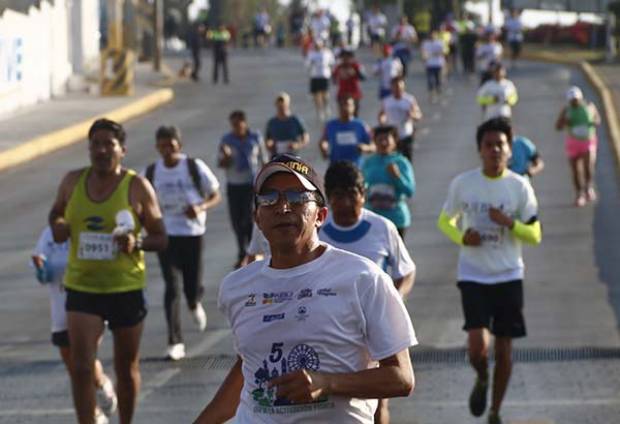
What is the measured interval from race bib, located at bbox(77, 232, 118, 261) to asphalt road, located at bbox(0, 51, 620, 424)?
2.05 metres

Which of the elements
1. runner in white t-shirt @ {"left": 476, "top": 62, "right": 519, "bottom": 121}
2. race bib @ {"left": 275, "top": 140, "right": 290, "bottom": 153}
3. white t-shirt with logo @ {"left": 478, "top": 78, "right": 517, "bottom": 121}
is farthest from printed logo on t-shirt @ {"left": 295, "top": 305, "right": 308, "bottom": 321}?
white t-shirt with logo @ {"left": 478, "top": 78, "right": 517, "bottom": 121}

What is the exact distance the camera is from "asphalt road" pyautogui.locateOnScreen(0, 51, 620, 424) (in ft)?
43.0

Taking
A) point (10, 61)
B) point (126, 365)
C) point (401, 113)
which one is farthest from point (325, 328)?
point (10, 61)

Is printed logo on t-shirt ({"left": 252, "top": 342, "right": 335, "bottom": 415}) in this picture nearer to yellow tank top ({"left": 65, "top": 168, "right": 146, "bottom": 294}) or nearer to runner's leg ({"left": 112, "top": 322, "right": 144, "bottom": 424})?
yellow tank top ({"left": 65, "top": 168, "right": 146, "bottom": 294})

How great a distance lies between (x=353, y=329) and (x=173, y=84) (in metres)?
47.8

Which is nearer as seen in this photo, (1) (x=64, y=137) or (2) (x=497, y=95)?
(2) (x=497, y=95)

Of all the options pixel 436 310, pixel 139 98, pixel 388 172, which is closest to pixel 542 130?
pixel 139 98

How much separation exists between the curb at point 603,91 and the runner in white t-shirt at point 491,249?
2042cm

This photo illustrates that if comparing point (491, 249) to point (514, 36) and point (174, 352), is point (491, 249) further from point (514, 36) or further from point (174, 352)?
point (514, 36)

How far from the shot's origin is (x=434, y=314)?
57.0 feet

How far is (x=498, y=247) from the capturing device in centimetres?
1178

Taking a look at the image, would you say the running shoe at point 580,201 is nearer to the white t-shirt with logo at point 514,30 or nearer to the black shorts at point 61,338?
the black shorts at point 61,338

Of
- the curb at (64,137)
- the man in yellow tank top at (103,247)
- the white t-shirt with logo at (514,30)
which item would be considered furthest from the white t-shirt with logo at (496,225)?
→ the white t-shirt with logo at (514,30)

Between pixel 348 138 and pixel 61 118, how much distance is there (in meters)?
20.4
